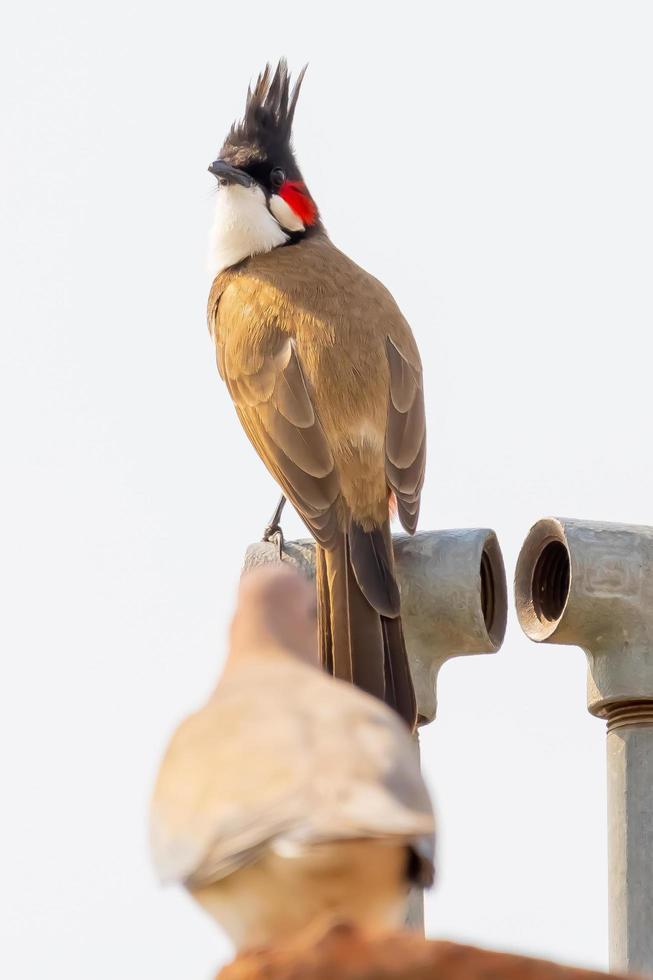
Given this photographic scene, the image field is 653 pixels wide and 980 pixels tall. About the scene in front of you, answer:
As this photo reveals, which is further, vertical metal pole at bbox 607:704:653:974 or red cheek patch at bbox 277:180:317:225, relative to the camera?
red cheek patch at bbox 277:180:317:225

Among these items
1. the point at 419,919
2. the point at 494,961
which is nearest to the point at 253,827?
the point at 494,961

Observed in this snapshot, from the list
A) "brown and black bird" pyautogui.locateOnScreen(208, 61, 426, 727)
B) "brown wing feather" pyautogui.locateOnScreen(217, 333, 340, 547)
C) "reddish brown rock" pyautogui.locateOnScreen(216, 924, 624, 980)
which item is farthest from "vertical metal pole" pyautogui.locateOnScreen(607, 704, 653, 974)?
"reddish brown rock" pyautogui.locateOnScreen(216, 924, 624, 980)

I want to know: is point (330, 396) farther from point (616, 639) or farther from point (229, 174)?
point (616, 639)

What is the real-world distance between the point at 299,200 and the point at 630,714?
3.65m

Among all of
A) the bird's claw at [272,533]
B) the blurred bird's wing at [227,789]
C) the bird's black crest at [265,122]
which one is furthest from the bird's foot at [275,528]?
the blurred bird's wing at [227,789]

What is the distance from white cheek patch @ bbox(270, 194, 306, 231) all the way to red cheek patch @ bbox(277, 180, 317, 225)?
17 mm

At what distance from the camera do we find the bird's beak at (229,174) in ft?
24.9

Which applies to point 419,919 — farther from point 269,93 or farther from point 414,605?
point 269,93

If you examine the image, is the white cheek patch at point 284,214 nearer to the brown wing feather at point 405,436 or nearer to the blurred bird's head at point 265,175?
the blurred bird's head at point 265,175

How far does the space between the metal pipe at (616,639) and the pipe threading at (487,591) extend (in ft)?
0.19

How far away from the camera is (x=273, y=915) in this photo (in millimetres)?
2186

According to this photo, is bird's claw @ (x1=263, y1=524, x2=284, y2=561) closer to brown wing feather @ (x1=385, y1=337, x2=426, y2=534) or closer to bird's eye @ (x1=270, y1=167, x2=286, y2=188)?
brown wing feather @ (x1=385, y1=337, x2=426, y2=534)

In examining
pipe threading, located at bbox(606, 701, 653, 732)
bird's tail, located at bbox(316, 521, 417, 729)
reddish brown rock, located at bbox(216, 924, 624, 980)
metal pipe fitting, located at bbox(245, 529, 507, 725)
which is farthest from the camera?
bird's tail, located at bbox(316, 521, 417, 729)

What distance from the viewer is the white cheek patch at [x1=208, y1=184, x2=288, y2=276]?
7332 mm
